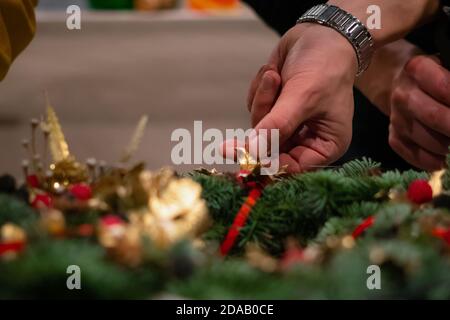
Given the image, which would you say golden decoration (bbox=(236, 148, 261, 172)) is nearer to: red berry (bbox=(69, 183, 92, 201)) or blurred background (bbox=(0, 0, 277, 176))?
red berry (bbox=(69, 183, 92, 201))

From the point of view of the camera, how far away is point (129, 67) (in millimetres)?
2662

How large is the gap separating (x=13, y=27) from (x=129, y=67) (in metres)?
1.78

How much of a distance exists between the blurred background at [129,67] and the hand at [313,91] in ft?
5.66

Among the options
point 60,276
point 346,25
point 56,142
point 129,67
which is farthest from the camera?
point 129,67

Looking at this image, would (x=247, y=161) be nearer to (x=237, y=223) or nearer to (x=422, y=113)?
(x=237, y=223)

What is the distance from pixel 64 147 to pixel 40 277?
25cm

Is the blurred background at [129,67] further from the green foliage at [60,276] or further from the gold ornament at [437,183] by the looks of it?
the green foliage at [60,276]

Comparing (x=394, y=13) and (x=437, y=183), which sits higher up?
(x=394, y=13)

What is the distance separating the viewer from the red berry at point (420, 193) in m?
0.52

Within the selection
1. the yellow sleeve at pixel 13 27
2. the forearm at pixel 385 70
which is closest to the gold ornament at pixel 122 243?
the yellow sleeve at pixel 13 27

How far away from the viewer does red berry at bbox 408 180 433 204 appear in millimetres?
516

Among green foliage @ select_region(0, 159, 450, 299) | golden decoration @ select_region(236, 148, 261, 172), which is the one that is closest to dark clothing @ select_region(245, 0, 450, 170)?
golden decoration @ select_region(236, 148, 261, 172)

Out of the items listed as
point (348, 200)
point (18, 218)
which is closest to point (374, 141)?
point (348, 200)

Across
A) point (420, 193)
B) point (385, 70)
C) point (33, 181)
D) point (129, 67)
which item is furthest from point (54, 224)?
point (129, 67)
